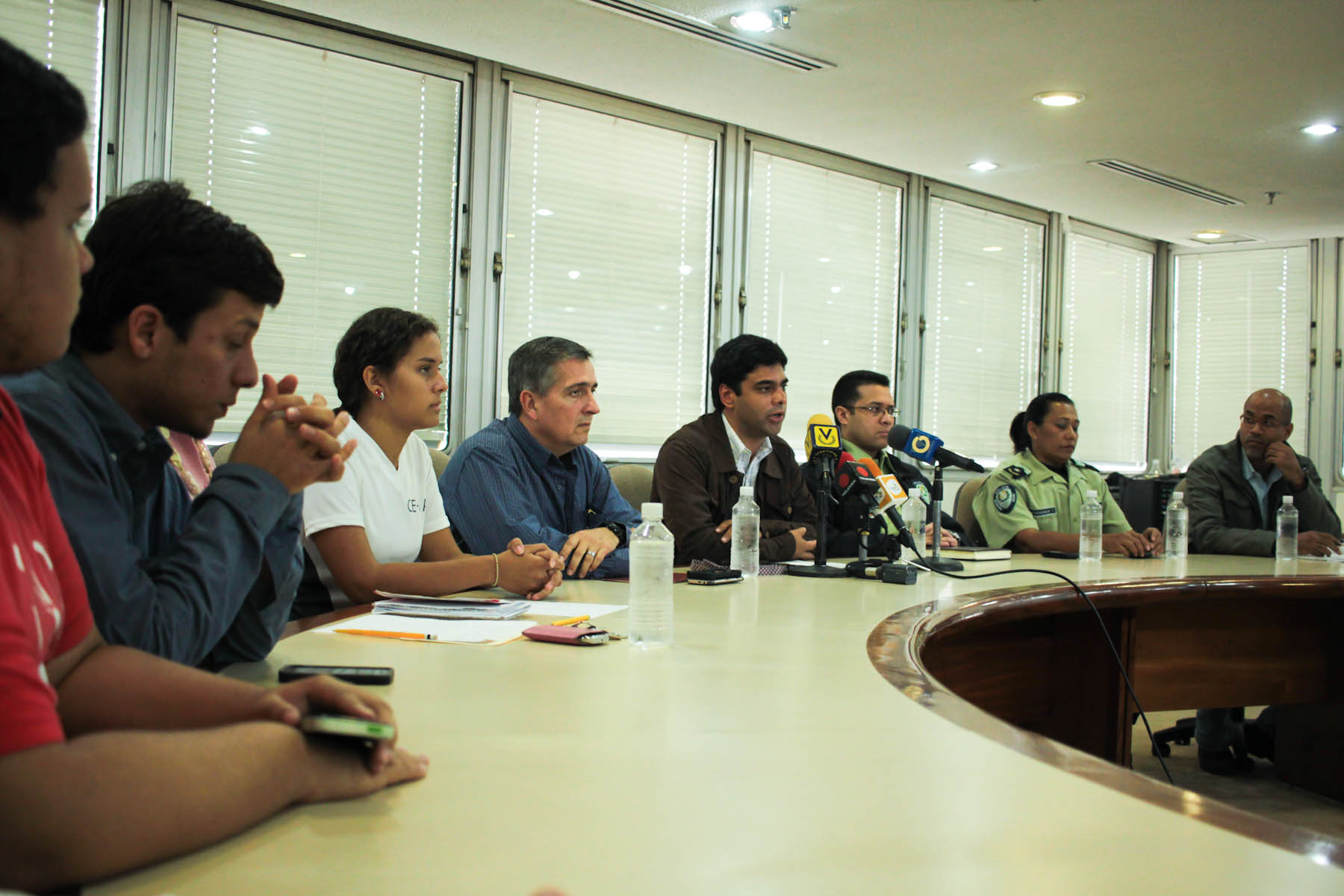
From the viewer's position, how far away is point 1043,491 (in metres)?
3.88

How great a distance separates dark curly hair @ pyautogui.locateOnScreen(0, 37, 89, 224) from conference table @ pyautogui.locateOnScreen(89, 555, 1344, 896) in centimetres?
45

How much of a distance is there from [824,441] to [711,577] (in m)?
0.64

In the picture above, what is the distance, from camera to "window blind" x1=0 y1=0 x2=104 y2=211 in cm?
341

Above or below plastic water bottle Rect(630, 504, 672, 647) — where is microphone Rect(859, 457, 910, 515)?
above

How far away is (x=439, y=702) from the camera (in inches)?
44.4

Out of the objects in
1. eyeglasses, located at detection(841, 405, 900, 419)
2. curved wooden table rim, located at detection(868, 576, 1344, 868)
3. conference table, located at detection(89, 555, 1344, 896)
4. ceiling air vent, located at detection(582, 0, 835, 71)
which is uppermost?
ceiling air vent, located at detection(582, 0, 835, 71)

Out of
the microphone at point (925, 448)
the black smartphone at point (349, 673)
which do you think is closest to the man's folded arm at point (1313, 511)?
the microphone at point (925, 448)

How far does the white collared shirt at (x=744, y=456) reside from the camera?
3363 mm

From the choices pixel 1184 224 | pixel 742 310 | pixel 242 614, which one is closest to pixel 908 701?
pixel 242 614

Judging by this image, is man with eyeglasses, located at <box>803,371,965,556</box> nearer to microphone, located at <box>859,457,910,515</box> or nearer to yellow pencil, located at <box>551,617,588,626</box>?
microphone, located at <box>859,457,910,515</box>

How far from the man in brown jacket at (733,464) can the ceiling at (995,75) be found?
4.40 feet

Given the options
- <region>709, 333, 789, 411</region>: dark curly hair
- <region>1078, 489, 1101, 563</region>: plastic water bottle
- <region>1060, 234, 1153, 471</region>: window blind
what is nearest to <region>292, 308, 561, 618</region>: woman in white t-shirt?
<region>709, 333, 789, 411</region>: dark curly hair

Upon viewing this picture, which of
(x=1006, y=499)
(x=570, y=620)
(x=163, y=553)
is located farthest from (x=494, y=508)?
(x=1006, y=499)

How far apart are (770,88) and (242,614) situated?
12.7ft
